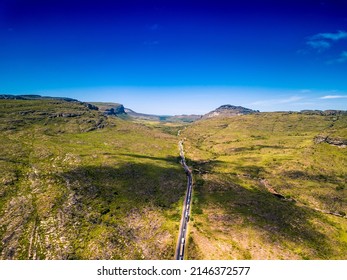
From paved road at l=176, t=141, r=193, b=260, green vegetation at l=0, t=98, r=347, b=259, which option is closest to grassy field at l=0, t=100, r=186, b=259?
green vegetation at l=0, t=98, r=347, b=259

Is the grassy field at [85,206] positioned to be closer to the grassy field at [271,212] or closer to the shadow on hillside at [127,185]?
the shadow on hillside at [127,185]

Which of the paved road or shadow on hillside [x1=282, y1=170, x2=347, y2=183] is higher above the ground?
shadow on hillside [x1=282, y1=170, x2=347, y2=183]

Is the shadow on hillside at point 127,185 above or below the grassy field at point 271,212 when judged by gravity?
above

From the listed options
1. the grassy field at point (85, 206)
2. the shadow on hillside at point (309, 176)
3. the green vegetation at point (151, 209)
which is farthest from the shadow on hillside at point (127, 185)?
the shadow on hillside at point (309, 176)

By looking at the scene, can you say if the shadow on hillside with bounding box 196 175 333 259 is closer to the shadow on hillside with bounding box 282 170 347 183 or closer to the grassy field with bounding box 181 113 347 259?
the grassy field with bounding box 181 113 347 259


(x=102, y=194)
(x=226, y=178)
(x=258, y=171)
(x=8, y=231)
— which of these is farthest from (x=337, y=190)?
(x=8, y=231)

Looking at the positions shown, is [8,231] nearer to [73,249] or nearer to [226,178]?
[73,249]

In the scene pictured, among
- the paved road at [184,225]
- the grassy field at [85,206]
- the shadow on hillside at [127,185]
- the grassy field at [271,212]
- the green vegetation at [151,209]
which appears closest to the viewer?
the paved road at [184,225]

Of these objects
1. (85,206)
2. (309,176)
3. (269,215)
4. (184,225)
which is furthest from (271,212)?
(85,206)

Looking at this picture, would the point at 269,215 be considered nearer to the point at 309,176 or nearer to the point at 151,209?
the point at 151,209
